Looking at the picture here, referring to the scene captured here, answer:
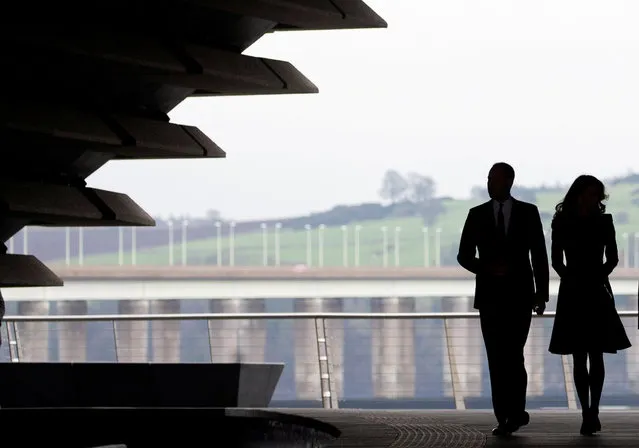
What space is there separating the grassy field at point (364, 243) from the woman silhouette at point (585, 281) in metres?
109

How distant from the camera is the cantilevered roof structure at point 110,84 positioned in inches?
292

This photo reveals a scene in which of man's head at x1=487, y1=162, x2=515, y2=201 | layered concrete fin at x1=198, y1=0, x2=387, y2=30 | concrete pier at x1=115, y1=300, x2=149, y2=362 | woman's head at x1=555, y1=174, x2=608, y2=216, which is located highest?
layered concrete fin at x1=198, y1=0, x2=387, y2=30

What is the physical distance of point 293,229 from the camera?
125812mm

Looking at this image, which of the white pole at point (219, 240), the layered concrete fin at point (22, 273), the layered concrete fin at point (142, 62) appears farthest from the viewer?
the white pole at point (219, 240)

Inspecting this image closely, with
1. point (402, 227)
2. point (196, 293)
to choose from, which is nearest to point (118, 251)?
point (402, 227)

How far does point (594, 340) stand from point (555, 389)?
18.3ft

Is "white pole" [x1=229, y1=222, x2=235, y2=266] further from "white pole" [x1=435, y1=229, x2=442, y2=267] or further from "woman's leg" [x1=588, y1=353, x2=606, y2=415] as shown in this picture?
"woman's leg" [x1=588, y1=353, x2=606, y2=415]

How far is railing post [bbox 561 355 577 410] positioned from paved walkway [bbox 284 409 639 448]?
216cm

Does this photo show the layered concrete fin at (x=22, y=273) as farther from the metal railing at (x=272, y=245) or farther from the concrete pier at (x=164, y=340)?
the metal railing at (x=272, y=245)

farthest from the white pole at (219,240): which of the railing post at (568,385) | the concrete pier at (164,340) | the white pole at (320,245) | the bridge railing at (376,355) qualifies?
the railing post at (568,385)

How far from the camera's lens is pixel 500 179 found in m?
7.79

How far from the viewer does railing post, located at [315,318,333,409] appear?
14.3 m

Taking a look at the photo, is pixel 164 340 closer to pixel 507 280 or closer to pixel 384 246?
pixel 507 280

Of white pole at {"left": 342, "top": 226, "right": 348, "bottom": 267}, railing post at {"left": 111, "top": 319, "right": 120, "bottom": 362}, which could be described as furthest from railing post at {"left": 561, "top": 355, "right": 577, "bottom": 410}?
white pole at {"left": 342, "top": 226, "right": 348, "bottom": 267}
